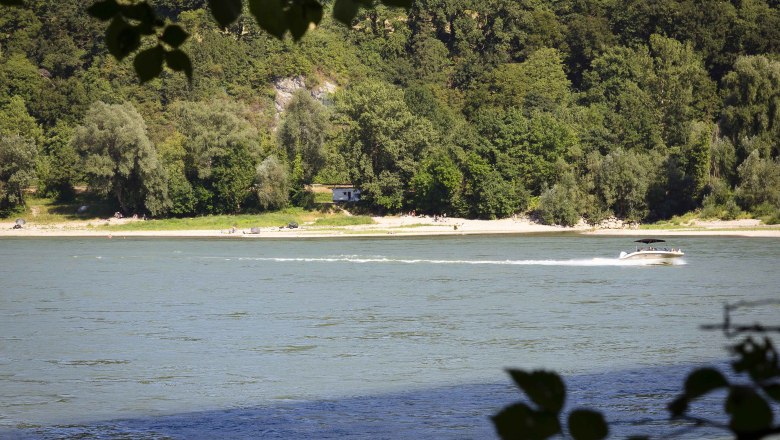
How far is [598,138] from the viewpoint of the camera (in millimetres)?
84250

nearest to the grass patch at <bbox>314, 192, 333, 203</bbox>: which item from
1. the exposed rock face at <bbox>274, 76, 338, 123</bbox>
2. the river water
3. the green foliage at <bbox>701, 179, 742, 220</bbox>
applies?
the exposed rock face at <bbox>274, 76, 338, 123</bbox>

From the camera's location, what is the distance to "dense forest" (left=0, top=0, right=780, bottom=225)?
78625mm

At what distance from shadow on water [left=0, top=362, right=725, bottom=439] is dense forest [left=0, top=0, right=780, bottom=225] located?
55.2 metres

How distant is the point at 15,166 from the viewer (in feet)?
Answer: 269

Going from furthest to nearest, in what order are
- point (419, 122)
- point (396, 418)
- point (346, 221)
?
point (419, 122) < point (346, 221) < point (396, 418)

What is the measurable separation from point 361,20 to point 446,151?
37689mm

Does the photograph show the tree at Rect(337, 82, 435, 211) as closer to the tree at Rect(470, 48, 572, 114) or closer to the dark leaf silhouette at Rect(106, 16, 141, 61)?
the tree at Rect(470, 48, 572, 114)

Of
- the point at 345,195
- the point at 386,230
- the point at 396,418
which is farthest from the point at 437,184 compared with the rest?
the point at 396,418

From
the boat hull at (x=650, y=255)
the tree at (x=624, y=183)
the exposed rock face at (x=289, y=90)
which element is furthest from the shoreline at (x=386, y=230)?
the boat hull at (x=650, y=255)

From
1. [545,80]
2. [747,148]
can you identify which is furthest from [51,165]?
[747,148]

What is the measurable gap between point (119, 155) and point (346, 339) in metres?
56.6

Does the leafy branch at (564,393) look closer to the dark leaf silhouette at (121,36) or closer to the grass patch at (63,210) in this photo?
the dark leaf silhouette at (121,36)

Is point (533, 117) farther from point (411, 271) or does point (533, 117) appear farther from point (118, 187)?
point (411, 271)

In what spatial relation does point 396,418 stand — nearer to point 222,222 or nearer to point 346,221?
point 346,221
